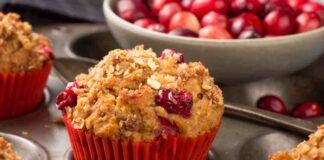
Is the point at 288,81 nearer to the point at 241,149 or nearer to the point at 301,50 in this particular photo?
the point at 301,50

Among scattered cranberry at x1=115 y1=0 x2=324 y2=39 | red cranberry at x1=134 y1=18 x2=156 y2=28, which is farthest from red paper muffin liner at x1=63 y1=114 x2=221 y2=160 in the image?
red cranberry at x1=134 y1=18 x2=156 y2=28

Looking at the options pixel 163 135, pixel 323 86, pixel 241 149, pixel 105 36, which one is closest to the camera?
pixel 163 135

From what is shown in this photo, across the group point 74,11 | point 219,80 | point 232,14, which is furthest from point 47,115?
point 74,11

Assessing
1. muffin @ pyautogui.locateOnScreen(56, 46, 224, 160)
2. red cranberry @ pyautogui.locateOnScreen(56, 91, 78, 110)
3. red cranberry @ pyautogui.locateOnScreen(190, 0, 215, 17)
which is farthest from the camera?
red cranberry @ pyautogui.locateOnScreen(190, 0, 215, 17)

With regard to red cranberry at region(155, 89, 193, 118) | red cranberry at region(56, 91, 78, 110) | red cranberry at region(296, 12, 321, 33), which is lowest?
red cranberry at region(296, 12, 321, 33)

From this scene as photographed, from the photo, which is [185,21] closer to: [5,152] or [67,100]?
[67,100]

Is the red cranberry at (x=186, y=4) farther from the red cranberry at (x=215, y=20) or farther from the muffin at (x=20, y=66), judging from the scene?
the muffin at (x=20, y=66)

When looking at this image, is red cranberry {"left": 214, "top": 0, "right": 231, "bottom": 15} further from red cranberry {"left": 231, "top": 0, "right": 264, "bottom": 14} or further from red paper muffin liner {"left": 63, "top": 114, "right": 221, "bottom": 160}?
red paper muffin liner {"left": 63, "top": 114, "right": 221, "bottom": 160}

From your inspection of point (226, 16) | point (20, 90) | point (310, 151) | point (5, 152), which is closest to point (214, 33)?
point (226, 16)
